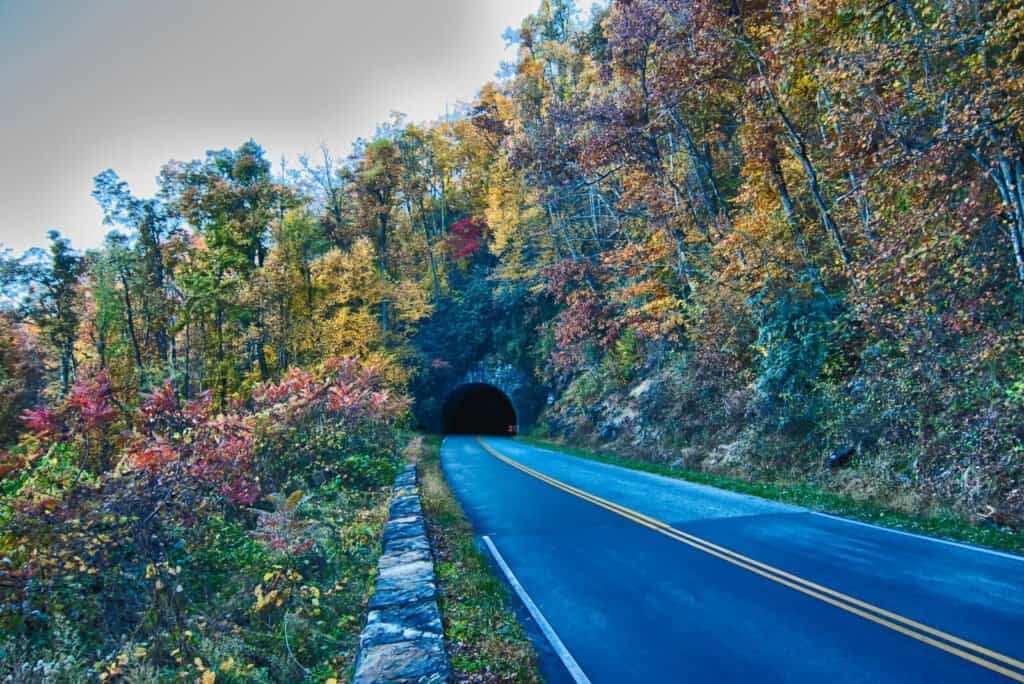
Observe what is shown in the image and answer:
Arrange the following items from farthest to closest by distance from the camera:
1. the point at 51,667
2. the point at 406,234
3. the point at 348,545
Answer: the point at 406,234, the point at 348,545, the point at 51,667

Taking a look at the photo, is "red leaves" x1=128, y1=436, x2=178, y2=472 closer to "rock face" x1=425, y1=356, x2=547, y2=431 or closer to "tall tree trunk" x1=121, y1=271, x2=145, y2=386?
"tall tree trunk" x1=121, y1=271, x2=145, y2=386

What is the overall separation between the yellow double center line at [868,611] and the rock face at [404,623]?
11.3 feet

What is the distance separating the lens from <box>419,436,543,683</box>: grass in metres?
4.09

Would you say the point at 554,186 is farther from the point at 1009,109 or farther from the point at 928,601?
the point at 928,601

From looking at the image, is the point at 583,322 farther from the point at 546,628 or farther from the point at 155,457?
the point at 546,628

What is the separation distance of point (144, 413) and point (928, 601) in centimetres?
971

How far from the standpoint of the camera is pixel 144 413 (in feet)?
25.8

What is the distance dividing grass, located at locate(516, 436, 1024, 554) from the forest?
0.29m

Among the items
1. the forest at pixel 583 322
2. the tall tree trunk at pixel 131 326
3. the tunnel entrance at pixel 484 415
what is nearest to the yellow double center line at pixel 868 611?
the forest at pixel 583 322

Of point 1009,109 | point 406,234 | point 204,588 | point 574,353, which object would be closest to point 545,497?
point 204,588

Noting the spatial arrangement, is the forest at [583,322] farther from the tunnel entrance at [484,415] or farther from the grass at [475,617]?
the tunnel entrance at [484,415]

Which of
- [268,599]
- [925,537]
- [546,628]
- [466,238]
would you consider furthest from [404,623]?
[466,238]

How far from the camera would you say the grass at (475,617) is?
409 centimetres

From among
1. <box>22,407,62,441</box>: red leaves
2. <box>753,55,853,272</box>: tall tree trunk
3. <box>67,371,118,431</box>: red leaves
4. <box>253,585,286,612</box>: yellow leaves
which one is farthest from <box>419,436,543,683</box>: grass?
<box>753,55,853,272</box>: tall tree trunk
